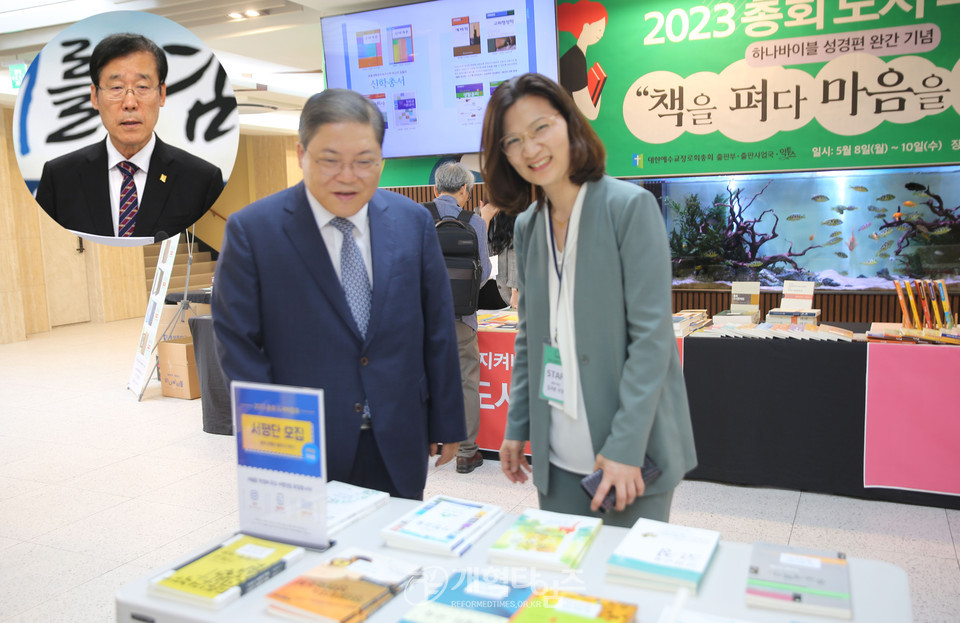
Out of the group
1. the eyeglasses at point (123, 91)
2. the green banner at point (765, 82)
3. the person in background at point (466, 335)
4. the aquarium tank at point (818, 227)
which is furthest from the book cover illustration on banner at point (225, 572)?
the aquarium tank at point (818, 227)

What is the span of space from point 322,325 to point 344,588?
2.30 feet

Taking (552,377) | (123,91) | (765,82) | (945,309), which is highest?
(765,82)

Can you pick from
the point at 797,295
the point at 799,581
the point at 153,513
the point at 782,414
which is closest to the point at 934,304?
the point at 797,295

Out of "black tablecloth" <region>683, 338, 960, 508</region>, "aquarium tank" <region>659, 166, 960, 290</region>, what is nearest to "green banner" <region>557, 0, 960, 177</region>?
"aquarium tank" <region>659, 166, 960, 290</region>

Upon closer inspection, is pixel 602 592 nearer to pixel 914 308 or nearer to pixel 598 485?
pixel 598 485

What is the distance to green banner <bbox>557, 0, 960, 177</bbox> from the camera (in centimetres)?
420

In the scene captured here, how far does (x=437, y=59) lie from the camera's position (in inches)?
206

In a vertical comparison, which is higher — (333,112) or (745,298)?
(333,112)

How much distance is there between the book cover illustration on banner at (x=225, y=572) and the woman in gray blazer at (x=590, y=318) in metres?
0.67

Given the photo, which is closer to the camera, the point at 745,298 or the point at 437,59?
the point at 745,298

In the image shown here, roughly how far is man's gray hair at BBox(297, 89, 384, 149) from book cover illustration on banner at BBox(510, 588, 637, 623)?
3.60 feet

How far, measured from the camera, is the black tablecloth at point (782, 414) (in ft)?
12.0

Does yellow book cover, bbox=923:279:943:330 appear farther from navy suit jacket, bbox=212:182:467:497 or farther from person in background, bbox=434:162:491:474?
navy suit jacket, bbox=212:182:467:497

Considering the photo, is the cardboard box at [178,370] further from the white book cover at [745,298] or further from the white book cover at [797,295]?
the white book cover at [797,295]
